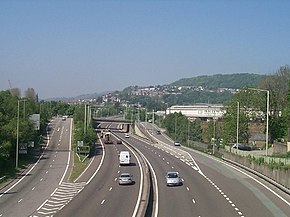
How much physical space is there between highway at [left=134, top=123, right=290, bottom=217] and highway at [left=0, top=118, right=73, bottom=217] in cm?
1050

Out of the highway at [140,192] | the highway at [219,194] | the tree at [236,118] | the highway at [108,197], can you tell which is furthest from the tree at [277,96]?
the highway at [108,197]

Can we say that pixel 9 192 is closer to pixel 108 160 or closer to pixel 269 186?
pixel 269 186

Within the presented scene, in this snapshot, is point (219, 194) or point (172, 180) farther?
point (172, 180)

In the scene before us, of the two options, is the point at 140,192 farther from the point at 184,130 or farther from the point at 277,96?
the point at 184,130

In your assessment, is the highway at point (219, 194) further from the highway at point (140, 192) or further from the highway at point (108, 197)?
the highway at point (108, 197)

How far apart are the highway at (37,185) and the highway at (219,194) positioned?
1050cm

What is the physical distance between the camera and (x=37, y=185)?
5881 cm

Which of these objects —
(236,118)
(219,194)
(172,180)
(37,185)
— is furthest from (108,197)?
(236,118)

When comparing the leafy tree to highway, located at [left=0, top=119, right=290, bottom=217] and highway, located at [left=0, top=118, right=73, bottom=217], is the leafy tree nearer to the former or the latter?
highway, located at [left=0, top=118, right=73, bottom=217]

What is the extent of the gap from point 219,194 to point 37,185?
870 inches

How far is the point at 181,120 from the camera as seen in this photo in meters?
168

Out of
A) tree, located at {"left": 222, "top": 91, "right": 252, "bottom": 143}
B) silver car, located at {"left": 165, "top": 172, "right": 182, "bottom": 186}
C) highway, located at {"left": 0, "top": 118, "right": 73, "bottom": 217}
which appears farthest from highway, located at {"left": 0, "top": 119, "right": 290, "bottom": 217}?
tree, located at {"left": 222, "top": 91, "right": 252, "bottom": 143}

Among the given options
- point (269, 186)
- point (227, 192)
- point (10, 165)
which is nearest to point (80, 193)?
point (227, 192)

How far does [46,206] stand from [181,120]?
126374 mm
